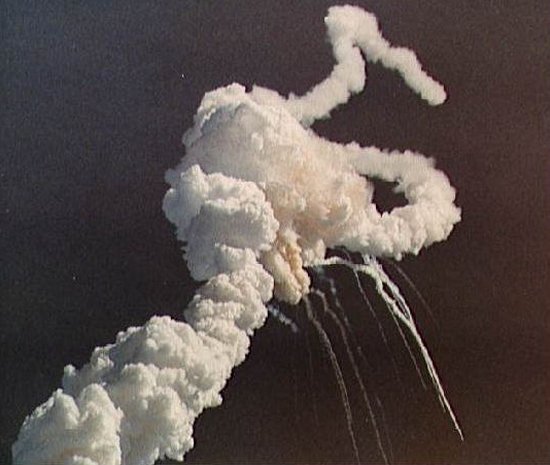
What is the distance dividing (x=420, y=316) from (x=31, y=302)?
110cm

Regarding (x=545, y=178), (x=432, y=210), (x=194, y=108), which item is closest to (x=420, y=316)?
(x=432, y=210)

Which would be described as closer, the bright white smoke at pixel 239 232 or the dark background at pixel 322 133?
the bright white smoke at pixel 239 232

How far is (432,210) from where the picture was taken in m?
2.59

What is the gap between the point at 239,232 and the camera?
8.08ft

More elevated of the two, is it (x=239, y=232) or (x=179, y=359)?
(x=239, y=232)

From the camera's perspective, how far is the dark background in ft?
8.22

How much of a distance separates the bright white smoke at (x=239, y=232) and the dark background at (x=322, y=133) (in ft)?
0.15

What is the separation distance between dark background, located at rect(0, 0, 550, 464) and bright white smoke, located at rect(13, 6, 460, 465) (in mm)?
45

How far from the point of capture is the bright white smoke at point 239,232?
7.76 feet

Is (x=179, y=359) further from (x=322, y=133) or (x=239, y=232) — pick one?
(x=322, y=133)

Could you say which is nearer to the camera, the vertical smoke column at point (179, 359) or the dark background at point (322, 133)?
the vertical smoke column at point (179, 359)

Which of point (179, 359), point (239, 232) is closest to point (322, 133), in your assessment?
point (239, 232)

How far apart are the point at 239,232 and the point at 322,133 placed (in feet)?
1.30

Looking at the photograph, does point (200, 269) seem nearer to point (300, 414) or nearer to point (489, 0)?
point (300, 414)
